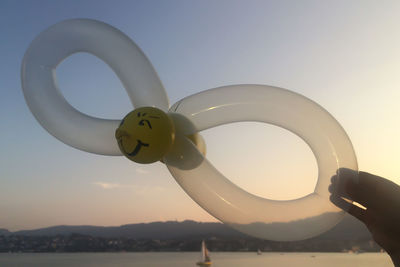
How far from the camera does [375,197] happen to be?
1661 millimetres

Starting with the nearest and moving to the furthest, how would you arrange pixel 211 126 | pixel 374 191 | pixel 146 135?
1. pixel 146 135
2. pixel 374 191
3. pixel 211 126

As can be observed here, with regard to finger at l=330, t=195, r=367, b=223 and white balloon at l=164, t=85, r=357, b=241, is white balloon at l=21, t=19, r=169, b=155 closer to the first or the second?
white balloon at l=164, t=85, r=357, b=241

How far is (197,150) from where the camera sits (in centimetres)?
171

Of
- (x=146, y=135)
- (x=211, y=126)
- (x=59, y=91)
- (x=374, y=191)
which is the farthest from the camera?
(x=59, y=91)

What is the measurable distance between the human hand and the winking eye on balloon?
0.15 feet

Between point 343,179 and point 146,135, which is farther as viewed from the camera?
point 343,179

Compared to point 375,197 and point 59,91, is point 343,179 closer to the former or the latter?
point 375,197

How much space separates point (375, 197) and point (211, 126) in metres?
0.90

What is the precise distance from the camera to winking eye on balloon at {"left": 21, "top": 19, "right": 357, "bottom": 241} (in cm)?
163

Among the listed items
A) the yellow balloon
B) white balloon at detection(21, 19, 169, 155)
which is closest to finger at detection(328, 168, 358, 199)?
the yellow balloon

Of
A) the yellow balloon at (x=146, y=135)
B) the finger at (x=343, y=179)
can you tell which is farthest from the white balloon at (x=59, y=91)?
the finger at (x=343, y=179)

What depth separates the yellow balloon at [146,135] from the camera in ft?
5.03

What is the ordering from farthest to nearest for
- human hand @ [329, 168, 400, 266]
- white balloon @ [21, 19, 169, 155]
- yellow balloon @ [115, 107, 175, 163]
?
white balloon @ [21, 19, 169, 155] → human hand @ [329, 168, 400, 266] → yellow balloon @ [115, 107, 175, 163]

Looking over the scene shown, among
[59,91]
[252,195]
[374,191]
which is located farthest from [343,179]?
[59,91]
